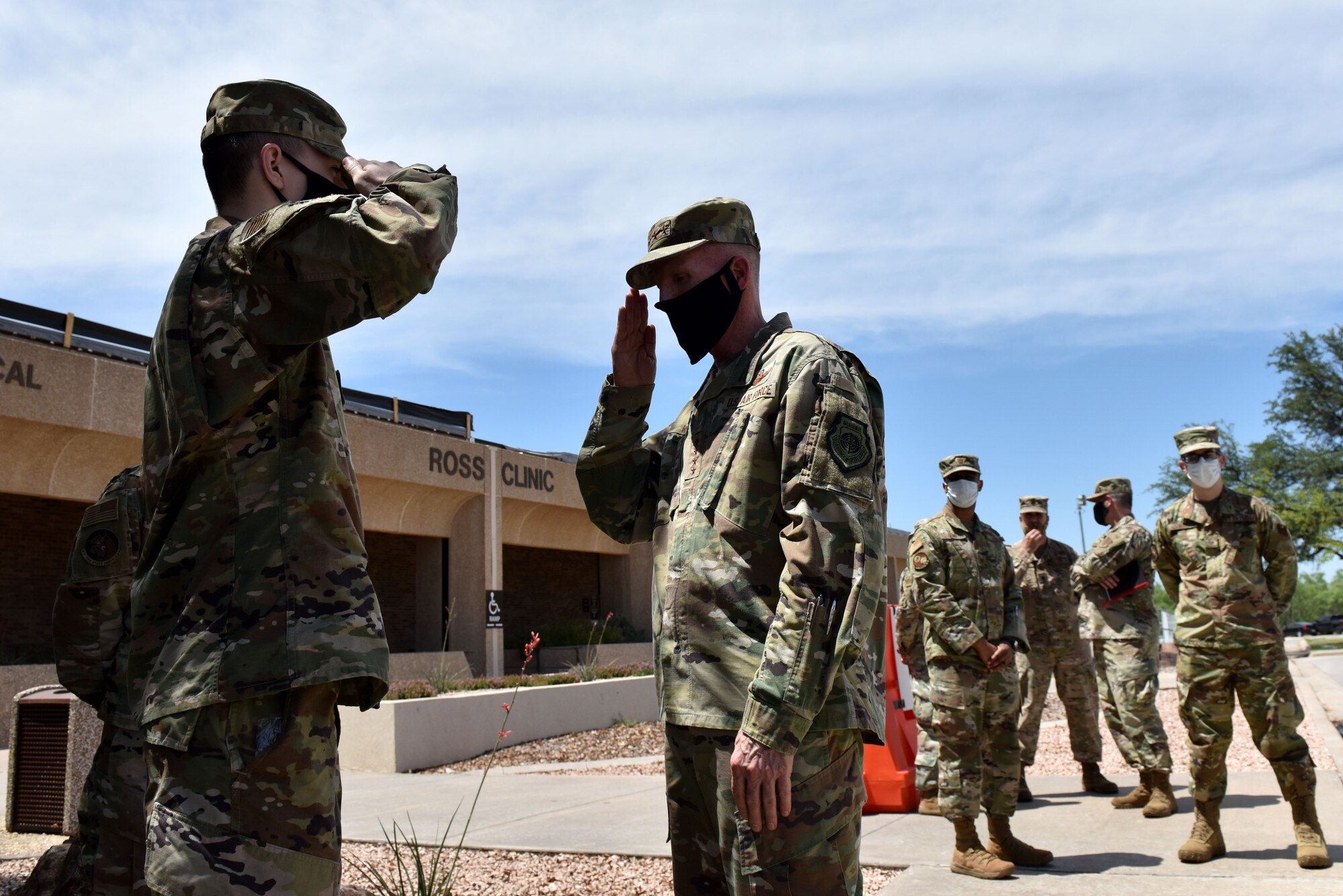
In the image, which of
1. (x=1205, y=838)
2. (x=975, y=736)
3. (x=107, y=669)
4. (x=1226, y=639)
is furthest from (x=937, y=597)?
(x=107, y=669)

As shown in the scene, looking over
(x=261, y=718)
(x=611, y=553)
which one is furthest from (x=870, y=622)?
(x=611, y=553)

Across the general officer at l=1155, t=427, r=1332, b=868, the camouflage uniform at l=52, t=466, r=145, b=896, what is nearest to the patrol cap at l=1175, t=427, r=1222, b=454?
the general officer at l=1155, t=427, r=1332, b=868

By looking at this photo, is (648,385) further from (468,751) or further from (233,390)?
(468,751)

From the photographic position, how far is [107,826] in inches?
115

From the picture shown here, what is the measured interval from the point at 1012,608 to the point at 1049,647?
2.84 m

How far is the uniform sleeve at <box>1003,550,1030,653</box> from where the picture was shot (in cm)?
629

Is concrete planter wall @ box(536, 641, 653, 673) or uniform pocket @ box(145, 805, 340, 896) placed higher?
concrete planter wall @ box(536, 641, 653, 673)

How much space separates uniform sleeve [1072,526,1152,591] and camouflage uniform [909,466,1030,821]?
2.07m

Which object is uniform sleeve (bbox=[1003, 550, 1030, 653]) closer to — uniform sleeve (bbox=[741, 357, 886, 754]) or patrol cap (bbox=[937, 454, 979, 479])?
patrol cap (bbox=[937, 454, 979, 479])

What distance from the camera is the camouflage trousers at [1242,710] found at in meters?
5.70

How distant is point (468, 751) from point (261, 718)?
10.9 meters

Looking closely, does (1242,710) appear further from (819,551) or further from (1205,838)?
(819,551)

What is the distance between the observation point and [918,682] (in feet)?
27.4

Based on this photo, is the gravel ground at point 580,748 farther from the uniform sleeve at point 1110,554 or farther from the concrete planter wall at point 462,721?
the uniform sleeve at point 1110,554
